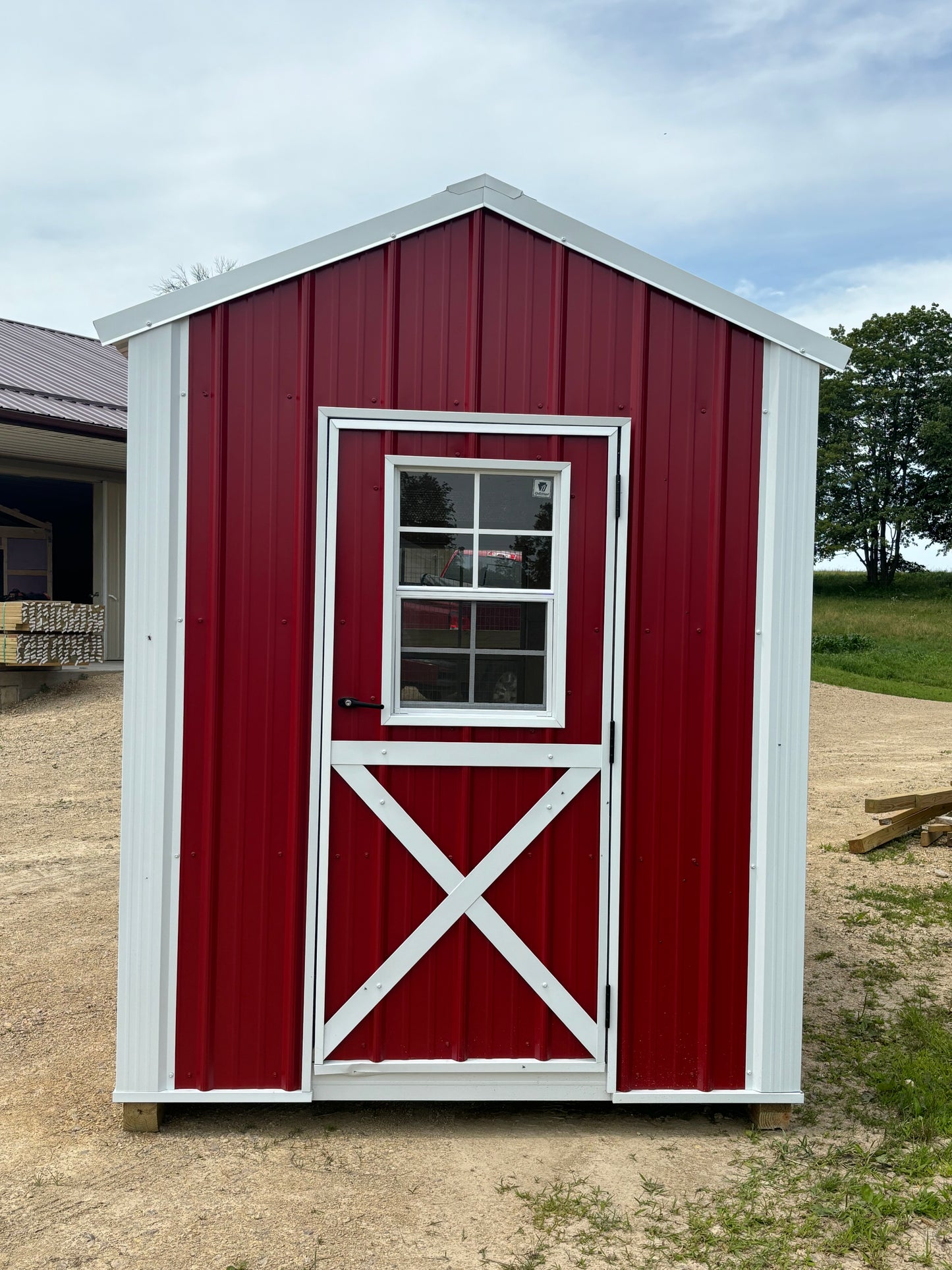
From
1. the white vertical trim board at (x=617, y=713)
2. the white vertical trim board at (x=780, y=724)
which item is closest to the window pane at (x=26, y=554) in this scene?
the white vertical trim board at (x=617, y=713)

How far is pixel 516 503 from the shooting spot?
13.2 ft

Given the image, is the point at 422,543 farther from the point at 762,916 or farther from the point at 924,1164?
the point at 924,1164

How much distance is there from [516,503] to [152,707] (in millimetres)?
1606

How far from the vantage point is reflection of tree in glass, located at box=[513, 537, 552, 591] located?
4.03 metres

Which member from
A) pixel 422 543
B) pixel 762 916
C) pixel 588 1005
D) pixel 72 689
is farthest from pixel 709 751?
pixel 72 689

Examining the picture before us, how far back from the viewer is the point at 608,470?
401 centimetres

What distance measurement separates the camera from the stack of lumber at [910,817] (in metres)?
9.05

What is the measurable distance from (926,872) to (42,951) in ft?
22.0

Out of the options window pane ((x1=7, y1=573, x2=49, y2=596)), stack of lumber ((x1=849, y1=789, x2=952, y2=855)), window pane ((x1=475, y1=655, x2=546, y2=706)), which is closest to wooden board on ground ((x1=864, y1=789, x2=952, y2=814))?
stack of lumber ((x1=849, y1=789, x2=952, y2=855))

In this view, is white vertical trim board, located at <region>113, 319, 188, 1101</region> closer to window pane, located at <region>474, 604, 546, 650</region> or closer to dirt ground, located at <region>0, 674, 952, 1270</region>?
dirt ground, located at <region>0, 674, 952, 1270</region>

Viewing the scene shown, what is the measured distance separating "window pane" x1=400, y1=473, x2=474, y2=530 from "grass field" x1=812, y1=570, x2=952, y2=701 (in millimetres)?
17476

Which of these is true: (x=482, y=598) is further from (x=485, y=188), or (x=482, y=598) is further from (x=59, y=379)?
(x=59, y=379)

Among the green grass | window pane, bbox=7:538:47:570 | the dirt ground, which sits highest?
window pane, bbox=7:538:47:570

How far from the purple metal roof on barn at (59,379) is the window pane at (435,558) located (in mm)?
10226
